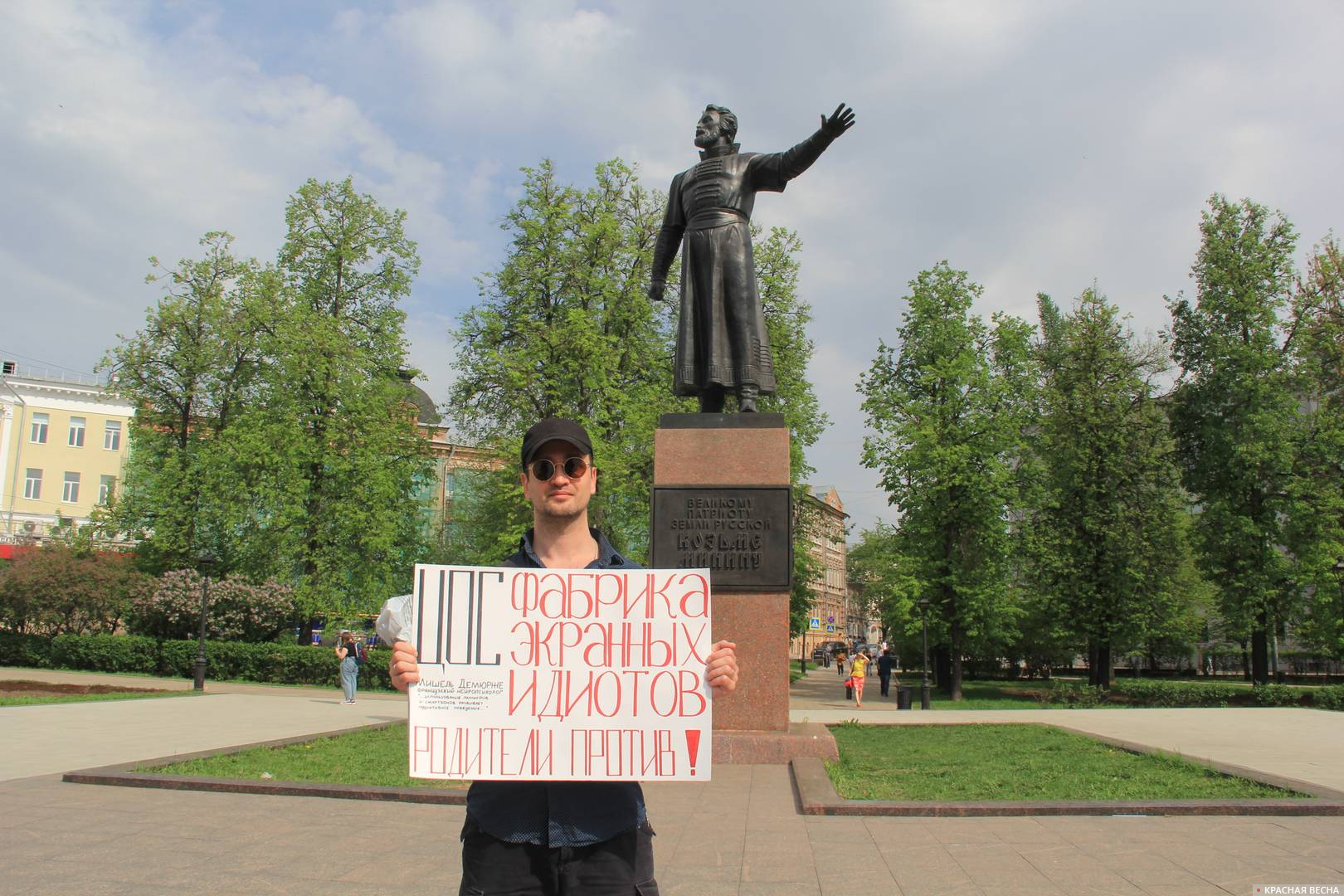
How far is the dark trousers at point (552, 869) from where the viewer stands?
2666 mm

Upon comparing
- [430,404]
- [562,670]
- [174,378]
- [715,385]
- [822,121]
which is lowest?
[562,670]

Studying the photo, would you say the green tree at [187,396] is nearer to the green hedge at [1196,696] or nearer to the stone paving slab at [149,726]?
the stone paving slab at [149,726]

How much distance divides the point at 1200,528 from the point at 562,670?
113ft

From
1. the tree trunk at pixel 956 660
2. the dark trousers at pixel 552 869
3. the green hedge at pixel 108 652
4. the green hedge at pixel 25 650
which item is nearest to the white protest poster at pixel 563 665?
the dark trousers at pixel 552 869

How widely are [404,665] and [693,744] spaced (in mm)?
911

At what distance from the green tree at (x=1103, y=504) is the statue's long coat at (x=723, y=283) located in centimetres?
2481

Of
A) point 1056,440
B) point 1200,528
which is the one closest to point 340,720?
point 1056,440

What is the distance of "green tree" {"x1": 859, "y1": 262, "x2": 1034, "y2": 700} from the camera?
102 ft

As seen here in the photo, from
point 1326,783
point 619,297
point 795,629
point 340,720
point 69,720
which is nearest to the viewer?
point 1326,783

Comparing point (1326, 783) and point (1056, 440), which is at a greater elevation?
point (1056, 440)

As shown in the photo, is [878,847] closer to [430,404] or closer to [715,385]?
[715,385]

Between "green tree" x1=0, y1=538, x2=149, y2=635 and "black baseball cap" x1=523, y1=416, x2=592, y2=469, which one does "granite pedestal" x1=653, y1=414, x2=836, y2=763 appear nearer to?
"black baseball cap" x1=523, y1=416, x2=592, y2=469

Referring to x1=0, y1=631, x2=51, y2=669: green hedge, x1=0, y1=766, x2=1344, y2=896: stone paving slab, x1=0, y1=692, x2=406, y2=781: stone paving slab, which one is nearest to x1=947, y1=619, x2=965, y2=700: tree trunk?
x1=0, y1=692, x2=406, y2=781: stone paving slab

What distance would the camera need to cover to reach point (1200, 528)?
32469mm
